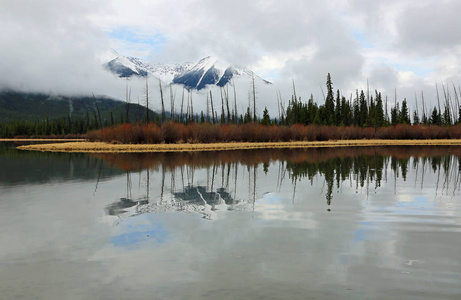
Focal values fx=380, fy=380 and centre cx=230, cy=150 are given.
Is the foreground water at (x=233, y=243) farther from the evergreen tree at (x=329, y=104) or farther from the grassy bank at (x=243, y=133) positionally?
the evergreen tree at (x=329, y=104)

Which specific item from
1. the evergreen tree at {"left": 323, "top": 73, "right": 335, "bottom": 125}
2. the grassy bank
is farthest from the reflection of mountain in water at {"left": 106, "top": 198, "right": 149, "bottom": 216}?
the evergreen tree at {"left": 323, "top": 73, "right": 335, "bottom": 125}

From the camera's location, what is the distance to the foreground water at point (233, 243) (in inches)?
219

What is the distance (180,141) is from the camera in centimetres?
4994

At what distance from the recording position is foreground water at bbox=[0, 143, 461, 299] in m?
5.57

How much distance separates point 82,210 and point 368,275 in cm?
833

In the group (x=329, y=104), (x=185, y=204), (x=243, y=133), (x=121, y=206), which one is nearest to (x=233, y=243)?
(x=185, y=204)

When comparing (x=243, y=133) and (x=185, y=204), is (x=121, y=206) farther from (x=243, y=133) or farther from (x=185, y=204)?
(x=243, y=133)

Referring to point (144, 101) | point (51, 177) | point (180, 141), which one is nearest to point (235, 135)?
point (180, 141)

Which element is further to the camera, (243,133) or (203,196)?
(243,133)

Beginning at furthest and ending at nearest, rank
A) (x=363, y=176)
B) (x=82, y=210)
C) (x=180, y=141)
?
(x=180, y=141), (x=363, y=176), (x=82, y=210)

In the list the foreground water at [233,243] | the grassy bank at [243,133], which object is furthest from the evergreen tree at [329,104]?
the foreground water at [233,243]

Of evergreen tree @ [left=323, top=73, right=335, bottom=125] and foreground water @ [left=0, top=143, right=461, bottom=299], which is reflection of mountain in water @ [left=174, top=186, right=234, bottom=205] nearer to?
foreground water @ [left=0, top=143, right=461, bottom=299]

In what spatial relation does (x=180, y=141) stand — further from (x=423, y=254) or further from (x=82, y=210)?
(x=423, y=254)

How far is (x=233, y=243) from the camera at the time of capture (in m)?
7.62
